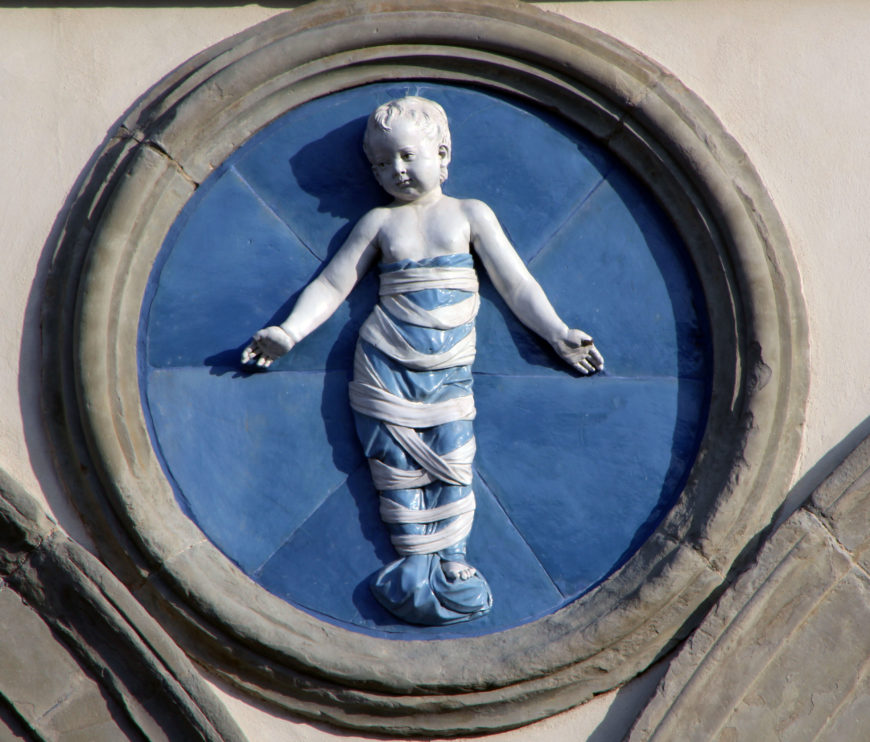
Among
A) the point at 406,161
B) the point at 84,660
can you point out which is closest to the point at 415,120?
the point at 406,161

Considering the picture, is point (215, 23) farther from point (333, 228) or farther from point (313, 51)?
point (333, 228)

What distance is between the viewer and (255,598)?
4.15 metres

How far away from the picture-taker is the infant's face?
4219mm

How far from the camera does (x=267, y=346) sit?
4223 millimetres

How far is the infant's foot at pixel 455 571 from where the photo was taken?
414 centimetres

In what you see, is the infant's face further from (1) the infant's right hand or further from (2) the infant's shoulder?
(1) the infant's right hand

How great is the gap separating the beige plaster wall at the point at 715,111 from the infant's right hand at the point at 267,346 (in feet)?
2.22

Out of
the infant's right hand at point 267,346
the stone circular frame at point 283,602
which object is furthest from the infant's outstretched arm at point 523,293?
the infant's right hand at point 267,346

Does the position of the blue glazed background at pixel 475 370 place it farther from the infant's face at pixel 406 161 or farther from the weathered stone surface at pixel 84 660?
the weathered stone surface at pixel 84 660

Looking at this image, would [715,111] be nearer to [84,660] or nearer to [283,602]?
[283,602]

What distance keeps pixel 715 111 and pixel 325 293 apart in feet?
4.60

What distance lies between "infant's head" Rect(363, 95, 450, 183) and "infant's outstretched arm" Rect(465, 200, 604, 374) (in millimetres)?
227

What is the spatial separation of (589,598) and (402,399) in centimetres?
84

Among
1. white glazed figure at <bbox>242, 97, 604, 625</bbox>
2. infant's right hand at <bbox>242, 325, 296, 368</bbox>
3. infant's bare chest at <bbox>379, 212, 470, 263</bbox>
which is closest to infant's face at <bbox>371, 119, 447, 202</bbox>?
white glazed figure at <bbox>242, 97, 604, 625</bbox>
